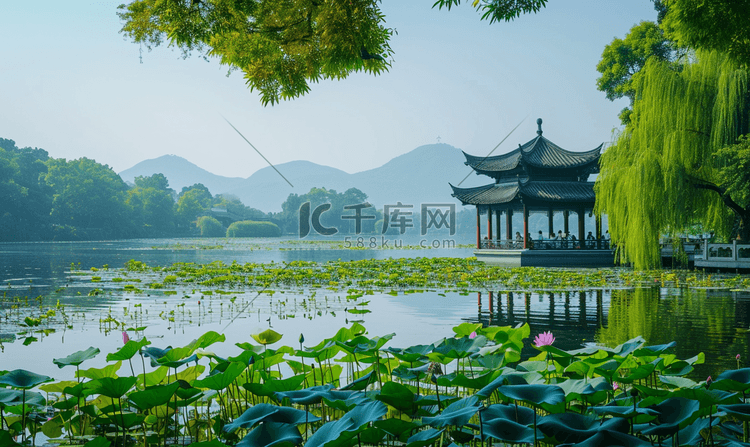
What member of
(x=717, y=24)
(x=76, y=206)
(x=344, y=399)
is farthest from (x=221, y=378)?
(x=76, y=206)

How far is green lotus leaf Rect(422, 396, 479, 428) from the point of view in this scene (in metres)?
1.75

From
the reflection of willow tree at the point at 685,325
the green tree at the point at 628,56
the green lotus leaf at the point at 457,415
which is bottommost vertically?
the reflection of willow tree at the point at 685,325

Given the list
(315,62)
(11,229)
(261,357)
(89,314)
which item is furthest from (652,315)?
(11,229)

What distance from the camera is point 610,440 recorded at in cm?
170

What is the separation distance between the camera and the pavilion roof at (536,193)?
19125 mm

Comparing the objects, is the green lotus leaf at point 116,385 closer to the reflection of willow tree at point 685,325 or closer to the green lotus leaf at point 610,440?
the green lotus leaf at point 610,440

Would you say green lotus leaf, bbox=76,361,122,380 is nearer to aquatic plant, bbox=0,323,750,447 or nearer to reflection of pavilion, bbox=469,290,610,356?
aquatic plant, bbox=0,323,750,447

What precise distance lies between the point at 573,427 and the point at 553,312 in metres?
5.83

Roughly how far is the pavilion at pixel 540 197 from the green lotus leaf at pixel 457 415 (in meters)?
16.5

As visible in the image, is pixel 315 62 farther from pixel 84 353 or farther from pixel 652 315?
pixel 652 315

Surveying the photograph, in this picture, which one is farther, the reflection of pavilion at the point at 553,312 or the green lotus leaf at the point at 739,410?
the reflection of pavilion at the point at 553,312

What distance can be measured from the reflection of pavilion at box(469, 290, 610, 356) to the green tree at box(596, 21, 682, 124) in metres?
11.9

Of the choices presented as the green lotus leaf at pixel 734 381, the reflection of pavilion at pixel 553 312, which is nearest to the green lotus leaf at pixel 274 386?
the green lotus leaf at pixel 734 381

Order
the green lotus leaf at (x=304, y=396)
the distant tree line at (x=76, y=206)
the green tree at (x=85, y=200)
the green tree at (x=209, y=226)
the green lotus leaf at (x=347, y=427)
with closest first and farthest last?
1. the green lotus leaf at (x=347, y=427)
2. the green lotus leaf at (x=304, y=396)
3. the distant tree line at (x=76, y=206)
4. the green tree at (x=85, y=200)
5. the green tree at (x=209, y=226)
